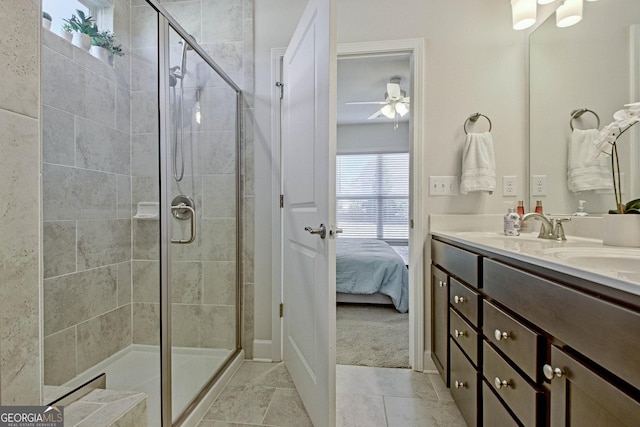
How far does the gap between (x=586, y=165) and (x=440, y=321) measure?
1.10 meters

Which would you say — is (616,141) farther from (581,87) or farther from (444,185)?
(444,185)

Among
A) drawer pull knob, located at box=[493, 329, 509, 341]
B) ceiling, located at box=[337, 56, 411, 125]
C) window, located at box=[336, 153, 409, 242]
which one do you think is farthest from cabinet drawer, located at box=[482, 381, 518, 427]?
window, located at box=[336, 153, 409, 242]

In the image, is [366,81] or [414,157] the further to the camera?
[366,81]

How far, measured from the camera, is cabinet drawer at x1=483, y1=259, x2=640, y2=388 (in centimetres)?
55

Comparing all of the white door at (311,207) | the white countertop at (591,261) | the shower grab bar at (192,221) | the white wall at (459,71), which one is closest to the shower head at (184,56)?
the white door at (311,207)

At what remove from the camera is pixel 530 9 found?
1700 millimetres

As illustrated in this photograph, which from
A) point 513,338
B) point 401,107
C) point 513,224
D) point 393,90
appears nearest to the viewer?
point 513,338

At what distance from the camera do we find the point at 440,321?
1716 millimetres

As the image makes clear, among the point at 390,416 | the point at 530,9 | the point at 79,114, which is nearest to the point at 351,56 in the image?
the point at 530,9

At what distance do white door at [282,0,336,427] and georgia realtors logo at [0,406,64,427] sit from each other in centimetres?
88

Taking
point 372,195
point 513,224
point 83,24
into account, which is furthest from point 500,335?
point 372,195

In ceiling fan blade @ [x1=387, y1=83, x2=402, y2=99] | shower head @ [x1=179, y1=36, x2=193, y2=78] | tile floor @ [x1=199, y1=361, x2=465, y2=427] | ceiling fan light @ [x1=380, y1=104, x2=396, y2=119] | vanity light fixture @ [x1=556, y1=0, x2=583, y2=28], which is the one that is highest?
ceiling fan blade @ [x1=387, y1=83, x2=402, y2=99]

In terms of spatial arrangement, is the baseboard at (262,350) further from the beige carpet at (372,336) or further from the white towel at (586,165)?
the white towel at (586,165)

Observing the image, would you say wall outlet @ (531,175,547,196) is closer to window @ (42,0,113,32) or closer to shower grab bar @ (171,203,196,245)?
shower grab bar @ (171,203,196,245)
